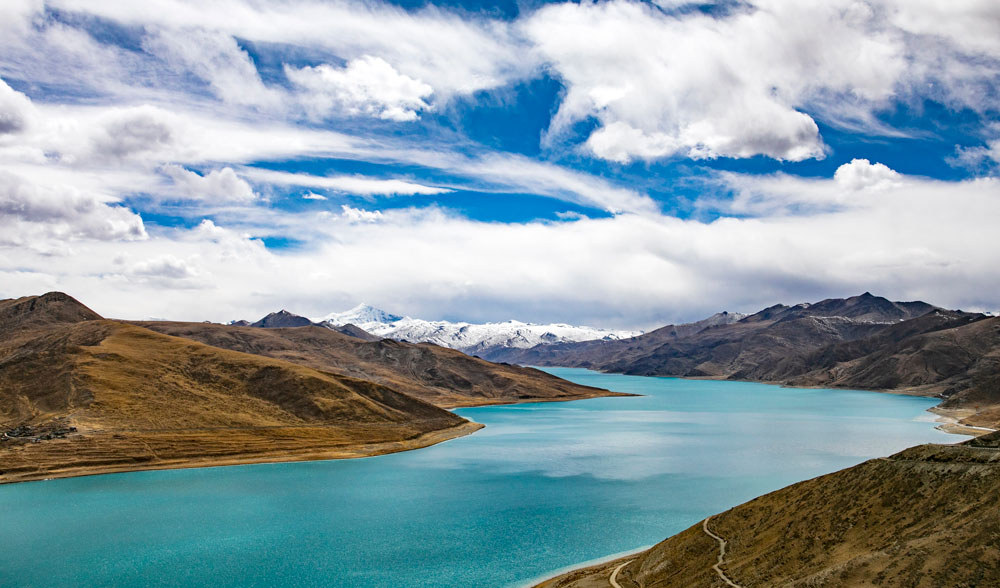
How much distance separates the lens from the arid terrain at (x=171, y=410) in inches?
4171

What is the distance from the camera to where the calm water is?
2098 inches

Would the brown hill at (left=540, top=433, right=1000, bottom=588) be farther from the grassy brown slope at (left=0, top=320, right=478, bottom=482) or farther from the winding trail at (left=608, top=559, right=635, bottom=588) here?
the grassy brown slope at (left=0, top=320, right=478, bottom=482)

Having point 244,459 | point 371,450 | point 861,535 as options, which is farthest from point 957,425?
point 244,459

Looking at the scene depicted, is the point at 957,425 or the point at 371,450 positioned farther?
the point at 957,425

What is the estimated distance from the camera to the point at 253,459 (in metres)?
112

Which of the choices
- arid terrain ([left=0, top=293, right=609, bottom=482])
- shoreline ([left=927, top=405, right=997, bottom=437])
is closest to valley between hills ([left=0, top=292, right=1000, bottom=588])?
arid terrain ([left=0, top=293, right=609, bottom=482])

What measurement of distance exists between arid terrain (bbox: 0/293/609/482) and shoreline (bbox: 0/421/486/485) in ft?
0.82

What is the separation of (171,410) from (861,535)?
421 feet

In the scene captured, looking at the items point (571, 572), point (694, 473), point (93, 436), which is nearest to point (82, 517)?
point (93, 436)

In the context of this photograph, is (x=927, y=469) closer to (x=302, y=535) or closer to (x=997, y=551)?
(x=997, y=551)

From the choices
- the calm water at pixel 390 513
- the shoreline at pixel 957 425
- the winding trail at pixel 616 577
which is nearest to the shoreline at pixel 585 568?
the winding trail at pixel 616 577

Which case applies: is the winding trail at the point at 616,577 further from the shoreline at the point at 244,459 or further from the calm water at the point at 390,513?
the shoreline at the point at 244,459

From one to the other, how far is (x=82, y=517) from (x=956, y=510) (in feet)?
269

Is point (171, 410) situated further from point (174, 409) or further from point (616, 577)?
point (616, 577)
